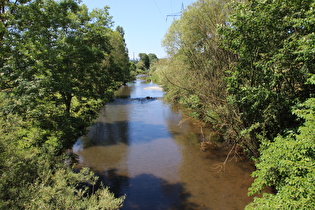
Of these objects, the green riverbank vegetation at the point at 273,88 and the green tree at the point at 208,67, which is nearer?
the green riverbank vegetation at the point at 273,88

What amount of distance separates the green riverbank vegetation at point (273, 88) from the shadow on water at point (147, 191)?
12.7 feet

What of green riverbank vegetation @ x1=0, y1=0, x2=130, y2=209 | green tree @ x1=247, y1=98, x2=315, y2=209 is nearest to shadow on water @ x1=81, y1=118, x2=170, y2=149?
green riverbank vegetation @ x1=0, y1=0, x2=130, y2=209

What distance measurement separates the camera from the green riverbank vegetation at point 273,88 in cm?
552

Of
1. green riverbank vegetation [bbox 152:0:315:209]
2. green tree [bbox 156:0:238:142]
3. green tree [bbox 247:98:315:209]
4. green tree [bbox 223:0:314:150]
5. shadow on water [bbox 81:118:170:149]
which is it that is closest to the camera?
green tree [bbox 247:98:315:209]

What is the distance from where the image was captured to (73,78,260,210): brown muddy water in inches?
395

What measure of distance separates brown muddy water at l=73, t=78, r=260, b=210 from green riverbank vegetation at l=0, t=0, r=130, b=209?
231cm

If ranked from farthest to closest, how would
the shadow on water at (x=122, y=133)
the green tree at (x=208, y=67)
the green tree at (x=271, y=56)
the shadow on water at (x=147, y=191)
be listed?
the shadow on water at (x=122, y=133) < the green tree at (x=208, y=67) < the shadow on water at (x=147, y=191) < the green tree at (x=271, y=56)

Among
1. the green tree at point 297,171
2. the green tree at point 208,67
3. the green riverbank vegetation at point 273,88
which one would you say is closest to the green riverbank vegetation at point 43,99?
the green tree at point 297,171

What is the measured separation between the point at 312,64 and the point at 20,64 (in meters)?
12.4

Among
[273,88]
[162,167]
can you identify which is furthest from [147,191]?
[273,88]

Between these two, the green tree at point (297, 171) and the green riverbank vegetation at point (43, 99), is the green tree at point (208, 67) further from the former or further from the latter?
the green riverbank vegetation at point (43, 99)

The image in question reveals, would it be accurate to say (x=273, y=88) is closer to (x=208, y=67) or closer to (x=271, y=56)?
(x=271, y=56)

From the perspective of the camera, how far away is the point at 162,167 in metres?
13.2

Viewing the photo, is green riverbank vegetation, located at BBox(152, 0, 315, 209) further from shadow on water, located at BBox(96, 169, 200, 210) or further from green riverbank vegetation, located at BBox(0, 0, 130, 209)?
green riverbank vegetation, located at BBox(0, 0, 130, 209)
